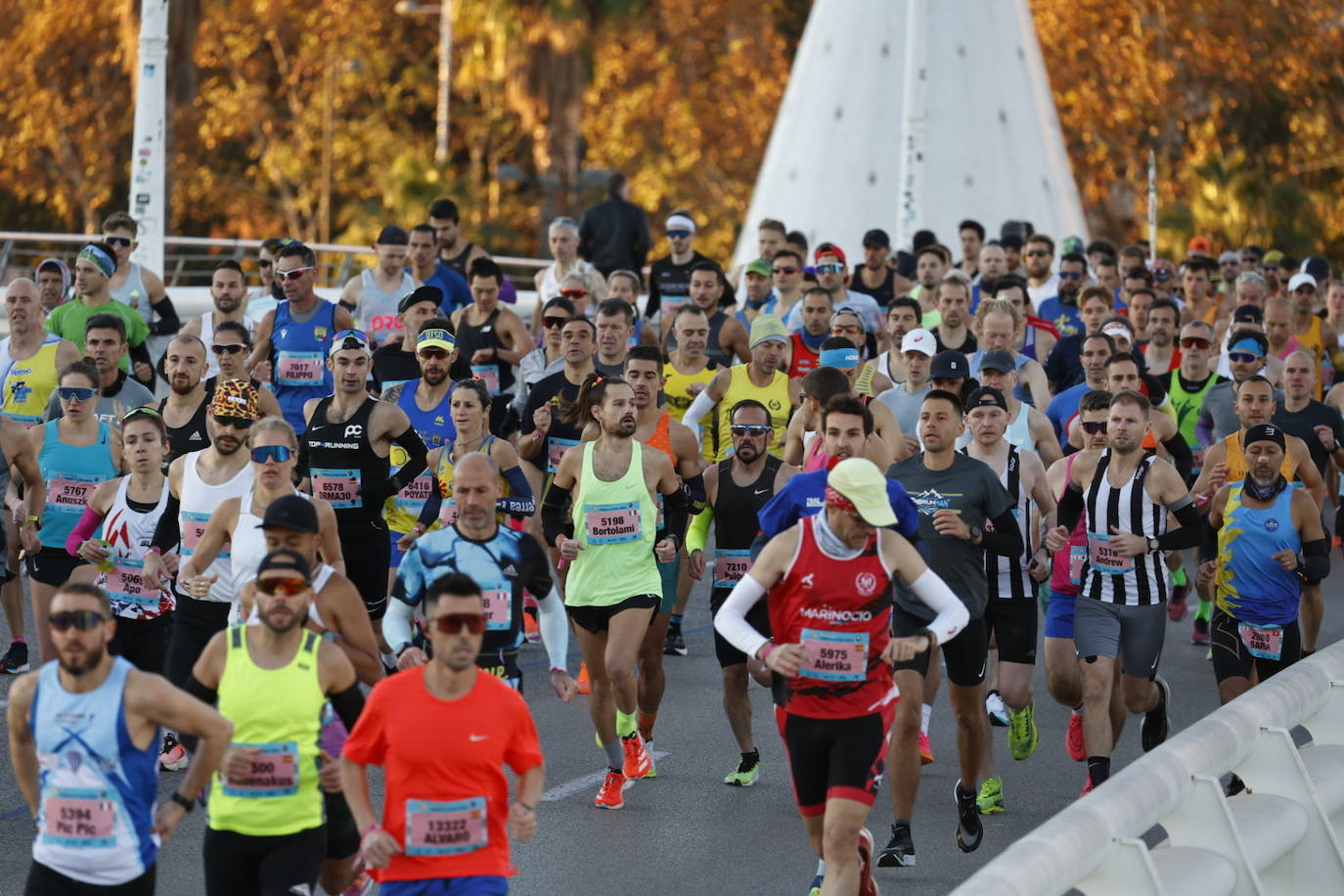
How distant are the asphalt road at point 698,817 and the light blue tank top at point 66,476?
1156mm

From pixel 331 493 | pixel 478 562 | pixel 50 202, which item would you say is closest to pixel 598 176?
pixel 50 202

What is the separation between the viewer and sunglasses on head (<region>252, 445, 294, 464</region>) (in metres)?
7.49

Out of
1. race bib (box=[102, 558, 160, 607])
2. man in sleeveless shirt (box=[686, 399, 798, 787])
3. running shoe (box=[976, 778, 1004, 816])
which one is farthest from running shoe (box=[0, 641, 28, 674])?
running shoe (box=[976, 778, 1004, 816])

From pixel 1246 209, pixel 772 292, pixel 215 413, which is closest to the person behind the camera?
pixel 215 413

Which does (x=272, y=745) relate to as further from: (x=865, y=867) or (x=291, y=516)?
(x=865, y=867)

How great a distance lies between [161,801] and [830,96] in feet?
70.0

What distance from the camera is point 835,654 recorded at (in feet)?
22.5

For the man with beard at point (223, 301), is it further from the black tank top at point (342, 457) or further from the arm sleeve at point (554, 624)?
the arm sleeve at point (554, 624)

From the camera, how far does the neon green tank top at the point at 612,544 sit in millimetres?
8961

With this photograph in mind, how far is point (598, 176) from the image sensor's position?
3912cm

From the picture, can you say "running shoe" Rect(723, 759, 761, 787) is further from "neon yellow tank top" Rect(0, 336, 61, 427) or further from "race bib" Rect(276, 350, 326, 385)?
"neon yellow tank top" Rect(0, 336, 61, 427)

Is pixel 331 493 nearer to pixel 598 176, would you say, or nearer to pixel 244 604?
pixel 244 604

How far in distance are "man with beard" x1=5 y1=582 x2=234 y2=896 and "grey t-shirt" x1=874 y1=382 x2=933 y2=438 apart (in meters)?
5.91

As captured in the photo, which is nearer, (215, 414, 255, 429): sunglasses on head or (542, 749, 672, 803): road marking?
(215, 414, 255, 429): sunglasses on head
